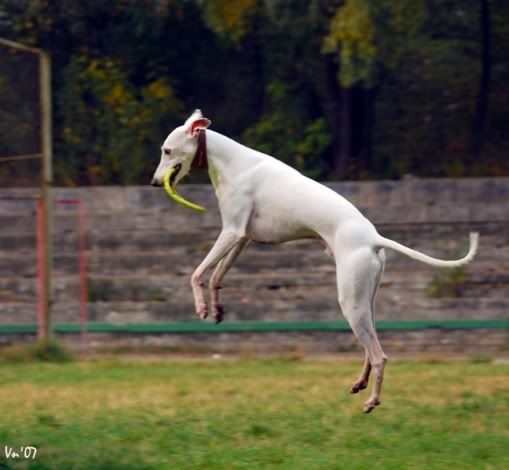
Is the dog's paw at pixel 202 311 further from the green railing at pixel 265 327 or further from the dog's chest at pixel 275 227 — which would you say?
the green railing at pixel 265 327

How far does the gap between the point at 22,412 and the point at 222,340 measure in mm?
8197

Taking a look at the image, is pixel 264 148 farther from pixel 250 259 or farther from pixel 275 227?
pixel 275 227

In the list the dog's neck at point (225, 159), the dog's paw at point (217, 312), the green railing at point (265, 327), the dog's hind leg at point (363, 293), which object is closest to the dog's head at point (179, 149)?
the dog's neck at point (225, 159)

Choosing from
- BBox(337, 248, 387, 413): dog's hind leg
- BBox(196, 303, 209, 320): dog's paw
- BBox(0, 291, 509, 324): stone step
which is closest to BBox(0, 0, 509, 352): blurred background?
BBox(0, 291, 509, 324): stone step

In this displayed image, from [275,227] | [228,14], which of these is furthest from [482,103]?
[275,227]

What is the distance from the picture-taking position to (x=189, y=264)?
20.7 metres

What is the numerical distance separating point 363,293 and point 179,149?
5.14 feet

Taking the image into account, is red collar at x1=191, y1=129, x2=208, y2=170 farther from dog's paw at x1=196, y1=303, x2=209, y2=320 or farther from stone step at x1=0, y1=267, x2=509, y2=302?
stone step at x1=0, y1=267, x2=509, y2=302

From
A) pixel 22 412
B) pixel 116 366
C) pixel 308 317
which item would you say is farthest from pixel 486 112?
pixel 22 412

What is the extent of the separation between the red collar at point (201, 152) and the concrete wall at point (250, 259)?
11.0m

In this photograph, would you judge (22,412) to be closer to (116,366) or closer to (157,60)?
(116,366)

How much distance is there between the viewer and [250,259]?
2056 cm

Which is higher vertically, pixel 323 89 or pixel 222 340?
pixel 323 89

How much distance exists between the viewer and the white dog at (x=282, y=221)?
8633 mm
